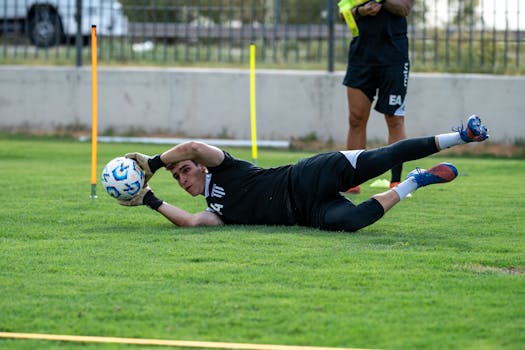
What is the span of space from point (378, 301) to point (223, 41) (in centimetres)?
1201

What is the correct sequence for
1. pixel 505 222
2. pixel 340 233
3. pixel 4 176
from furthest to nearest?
pixel 4 176 → pixel 505 222 → pixel 340 233

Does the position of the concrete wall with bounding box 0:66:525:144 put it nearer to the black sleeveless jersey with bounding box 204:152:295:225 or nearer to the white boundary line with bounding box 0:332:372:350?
the black sleeveless jersey with bounding box 204:152:295:225

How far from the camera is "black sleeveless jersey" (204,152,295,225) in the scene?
7277 mm

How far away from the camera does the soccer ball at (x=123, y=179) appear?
7168 millimetres

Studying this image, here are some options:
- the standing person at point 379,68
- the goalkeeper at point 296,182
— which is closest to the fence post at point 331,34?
the standing person at point 379,68

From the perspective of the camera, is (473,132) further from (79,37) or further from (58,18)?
(58,18)

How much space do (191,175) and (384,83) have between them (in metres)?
3.17

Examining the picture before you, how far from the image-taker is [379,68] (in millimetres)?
9883

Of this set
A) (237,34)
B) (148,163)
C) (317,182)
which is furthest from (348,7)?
(237,34)

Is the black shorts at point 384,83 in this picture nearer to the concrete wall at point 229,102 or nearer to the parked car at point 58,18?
the concrete wall at point 229,102

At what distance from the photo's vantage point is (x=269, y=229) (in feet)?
23.7

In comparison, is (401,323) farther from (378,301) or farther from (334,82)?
(334,82)

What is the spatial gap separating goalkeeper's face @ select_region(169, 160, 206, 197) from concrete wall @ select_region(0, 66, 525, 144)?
7623 mm

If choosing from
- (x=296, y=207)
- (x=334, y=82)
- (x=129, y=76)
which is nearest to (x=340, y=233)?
(x=296, y=207)
